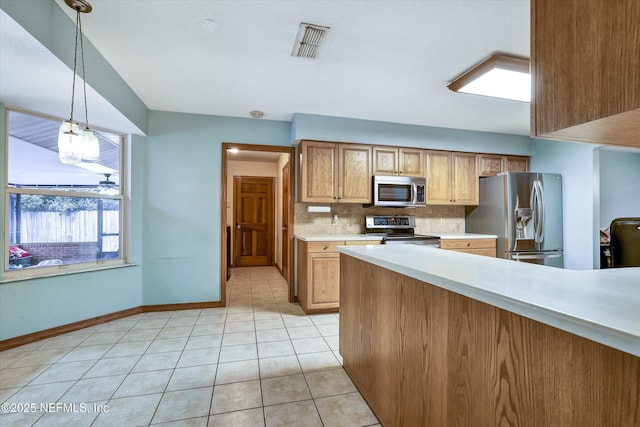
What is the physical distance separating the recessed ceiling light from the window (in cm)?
206

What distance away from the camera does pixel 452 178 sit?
4238mm

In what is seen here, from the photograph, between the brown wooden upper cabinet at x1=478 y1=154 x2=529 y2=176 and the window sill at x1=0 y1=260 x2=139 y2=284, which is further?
the brown wooden upper cabinet at x1=478 y1=154 x2=529 y2=176

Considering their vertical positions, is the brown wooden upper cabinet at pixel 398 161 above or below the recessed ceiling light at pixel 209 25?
below

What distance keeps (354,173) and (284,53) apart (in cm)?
186

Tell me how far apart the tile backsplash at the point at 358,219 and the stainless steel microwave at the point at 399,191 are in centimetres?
38

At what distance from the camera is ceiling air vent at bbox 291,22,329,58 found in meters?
1.95

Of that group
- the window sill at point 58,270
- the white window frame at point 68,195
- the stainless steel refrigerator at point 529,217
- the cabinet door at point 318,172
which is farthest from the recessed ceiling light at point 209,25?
the stainless steel refrigerator at point 529,217

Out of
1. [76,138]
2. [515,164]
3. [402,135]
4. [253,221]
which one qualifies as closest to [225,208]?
[76,138]

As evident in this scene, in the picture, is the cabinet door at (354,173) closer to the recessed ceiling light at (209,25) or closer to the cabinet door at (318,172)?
the cabinet door at (318,172)

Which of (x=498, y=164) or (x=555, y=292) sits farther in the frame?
(x=498, y=164)

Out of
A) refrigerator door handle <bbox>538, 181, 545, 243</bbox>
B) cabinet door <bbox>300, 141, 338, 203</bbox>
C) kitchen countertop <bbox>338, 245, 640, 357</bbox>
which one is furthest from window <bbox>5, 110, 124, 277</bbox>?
refrigerator door handle <bbox>538, 181, 545, 243</bbox>

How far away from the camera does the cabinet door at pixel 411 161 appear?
13.2ft

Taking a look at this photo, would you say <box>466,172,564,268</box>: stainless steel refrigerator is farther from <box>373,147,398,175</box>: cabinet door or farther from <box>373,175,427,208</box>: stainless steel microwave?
<box>373,147,398,175</box>: cabinet door

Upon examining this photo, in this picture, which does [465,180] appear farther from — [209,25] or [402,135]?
[209,25]
